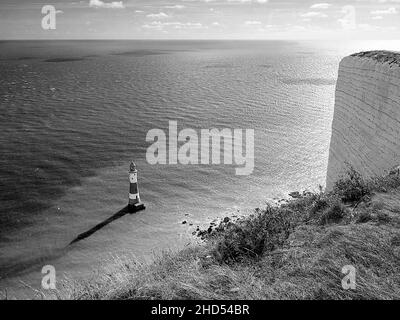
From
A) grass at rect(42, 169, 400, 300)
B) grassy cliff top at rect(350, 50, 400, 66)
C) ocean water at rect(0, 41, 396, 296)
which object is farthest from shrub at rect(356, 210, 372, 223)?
ocean water at rect(0, 41, 396, 296)

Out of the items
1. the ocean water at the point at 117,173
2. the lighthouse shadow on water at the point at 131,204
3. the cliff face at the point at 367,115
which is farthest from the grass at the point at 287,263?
the lighthouse shadow on water at the point at 131,204

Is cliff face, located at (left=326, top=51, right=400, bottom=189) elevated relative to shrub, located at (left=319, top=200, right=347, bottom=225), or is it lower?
elevated

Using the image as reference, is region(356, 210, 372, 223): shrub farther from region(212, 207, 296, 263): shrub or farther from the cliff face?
the cliff face

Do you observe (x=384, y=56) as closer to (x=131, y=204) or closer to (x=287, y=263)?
(x=287, y=263)

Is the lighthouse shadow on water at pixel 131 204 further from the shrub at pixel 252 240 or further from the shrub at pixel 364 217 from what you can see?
the shrub at pixel 364 217

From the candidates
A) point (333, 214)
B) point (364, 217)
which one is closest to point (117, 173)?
point (333, 214)

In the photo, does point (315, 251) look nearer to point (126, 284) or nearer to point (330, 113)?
point (126, 284)
